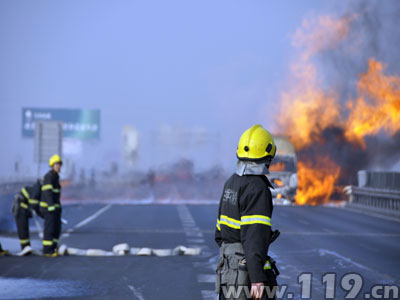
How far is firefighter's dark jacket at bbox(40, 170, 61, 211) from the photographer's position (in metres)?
14.6

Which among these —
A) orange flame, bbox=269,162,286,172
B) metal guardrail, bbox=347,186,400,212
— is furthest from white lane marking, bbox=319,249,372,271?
orange flame, bbox=269,162,286,172

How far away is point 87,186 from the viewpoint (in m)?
60.4

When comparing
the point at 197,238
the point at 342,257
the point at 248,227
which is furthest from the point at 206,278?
the point at 197,238

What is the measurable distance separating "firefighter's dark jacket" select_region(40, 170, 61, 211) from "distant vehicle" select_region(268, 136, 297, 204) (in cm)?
2150

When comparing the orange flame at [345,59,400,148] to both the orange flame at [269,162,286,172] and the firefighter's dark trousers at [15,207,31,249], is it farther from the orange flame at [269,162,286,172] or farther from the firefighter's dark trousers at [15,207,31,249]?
the firefighter's dark trousers at [15,207,31,249]

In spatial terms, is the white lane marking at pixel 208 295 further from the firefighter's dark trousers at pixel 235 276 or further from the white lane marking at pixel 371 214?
the white lane marking at pixel 371 214

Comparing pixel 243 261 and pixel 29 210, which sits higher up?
pixel 243 261

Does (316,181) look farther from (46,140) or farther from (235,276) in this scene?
(235,276)

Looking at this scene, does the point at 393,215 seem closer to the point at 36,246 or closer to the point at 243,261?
the point at 36,246

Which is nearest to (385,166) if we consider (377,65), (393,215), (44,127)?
(377,65)

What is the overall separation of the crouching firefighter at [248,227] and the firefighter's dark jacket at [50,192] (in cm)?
952

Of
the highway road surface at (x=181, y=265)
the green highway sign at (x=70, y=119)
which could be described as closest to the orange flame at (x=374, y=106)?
the highway road surface at (x=181, y=265)

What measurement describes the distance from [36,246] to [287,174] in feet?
67.8

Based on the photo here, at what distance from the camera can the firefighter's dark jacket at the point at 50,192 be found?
14.6 metres
